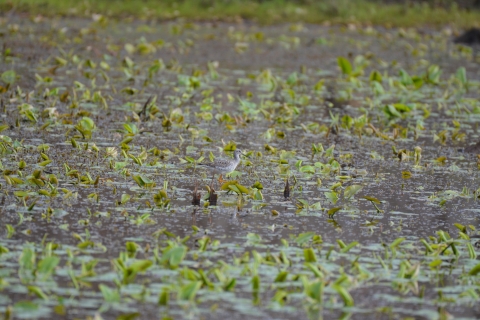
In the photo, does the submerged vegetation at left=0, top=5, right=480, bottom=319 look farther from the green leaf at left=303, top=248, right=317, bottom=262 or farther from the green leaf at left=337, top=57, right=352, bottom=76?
the green leaf at left=337, top=57, right=352, bottom=76

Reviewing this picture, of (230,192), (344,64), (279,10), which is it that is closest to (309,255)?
(230,192)

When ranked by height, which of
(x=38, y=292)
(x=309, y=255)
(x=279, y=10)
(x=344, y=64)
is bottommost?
(x=38, y=292)

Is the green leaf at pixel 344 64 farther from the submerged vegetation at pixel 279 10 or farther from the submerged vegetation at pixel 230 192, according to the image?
the submerged vegetation at pixel 279 10

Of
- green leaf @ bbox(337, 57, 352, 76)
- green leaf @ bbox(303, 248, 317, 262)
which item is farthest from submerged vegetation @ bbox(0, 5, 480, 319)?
green leaf @ bbox(337, 57, 352, 76)

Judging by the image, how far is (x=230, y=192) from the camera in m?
9.19

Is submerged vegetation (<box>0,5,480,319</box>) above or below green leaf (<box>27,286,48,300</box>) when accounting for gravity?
above

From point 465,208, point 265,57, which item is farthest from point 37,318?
point 265,57

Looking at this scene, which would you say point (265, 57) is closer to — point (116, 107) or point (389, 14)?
point (116, 107)

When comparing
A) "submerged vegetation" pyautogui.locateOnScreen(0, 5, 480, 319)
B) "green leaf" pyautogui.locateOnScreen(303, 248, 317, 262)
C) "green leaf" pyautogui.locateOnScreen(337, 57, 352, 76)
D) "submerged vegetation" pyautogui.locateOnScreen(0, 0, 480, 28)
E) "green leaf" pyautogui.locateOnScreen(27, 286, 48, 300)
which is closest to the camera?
"green leaf" pyautogui.locateOnScreen(27, 286, 48, 300)

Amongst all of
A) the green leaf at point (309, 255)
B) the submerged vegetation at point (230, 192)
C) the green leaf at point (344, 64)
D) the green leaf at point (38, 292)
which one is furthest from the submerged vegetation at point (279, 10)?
the green leaf at point (38, 292)

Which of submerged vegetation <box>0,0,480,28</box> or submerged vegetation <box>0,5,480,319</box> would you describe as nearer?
submerged vegetation <box>0,5,480,319</box>

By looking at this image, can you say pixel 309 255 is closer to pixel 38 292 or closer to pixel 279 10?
pixel 38 292

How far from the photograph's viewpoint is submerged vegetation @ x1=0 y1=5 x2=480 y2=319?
6.23m

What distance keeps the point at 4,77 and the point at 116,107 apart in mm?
1998
